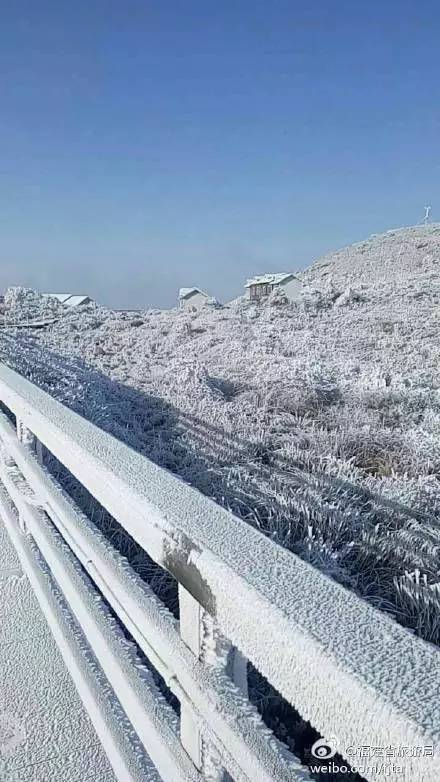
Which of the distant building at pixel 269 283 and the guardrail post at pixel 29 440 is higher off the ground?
the distant building at pixel 269 283

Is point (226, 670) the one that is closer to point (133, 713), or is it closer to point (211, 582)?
point (211, 582)

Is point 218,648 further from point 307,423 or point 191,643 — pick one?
point 307,423

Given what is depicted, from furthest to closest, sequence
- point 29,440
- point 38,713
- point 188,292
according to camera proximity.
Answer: point 188,292 < point 29,440 < point 38,713

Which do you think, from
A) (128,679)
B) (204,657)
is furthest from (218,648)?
(128,679)

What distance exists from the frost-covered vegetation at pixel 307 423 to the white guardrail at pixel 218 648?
1.40 metres

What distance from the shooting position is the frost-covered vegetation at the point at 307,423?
2633mm

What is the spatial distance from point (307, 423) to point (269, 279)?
84.8ft

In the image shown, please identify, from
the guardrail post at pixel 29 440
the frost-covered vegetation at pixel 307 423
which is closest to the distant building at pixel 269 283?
the frost-covered vegetation at pixel 307 423

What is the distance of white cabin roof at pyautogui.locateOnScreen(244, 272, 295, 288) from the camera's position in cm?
2744

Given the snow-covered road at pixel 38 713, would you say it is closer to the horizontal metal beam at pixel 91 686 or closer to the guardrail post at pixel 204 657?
the horizontal metal beam at pixel 91 686

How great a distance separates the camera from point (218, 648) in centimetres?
71

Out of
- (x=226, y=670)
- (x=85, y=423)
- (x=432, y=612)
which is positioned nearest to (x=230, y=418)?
(x=432, y=612)

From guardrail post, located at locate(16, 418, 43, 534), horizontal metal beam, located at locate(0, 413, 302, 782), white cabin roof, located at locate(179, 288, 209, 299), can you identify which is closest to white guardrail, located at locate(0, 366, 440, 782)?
horizontal metal beam, located at locate(0, 413, 302, 782)

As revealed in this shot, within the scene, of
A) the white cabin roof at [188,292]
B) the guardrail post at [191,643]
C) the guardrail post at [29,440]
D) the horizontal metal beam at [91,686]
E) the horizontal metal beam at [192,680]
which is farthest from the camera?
the white cabin roof at [188,292]
